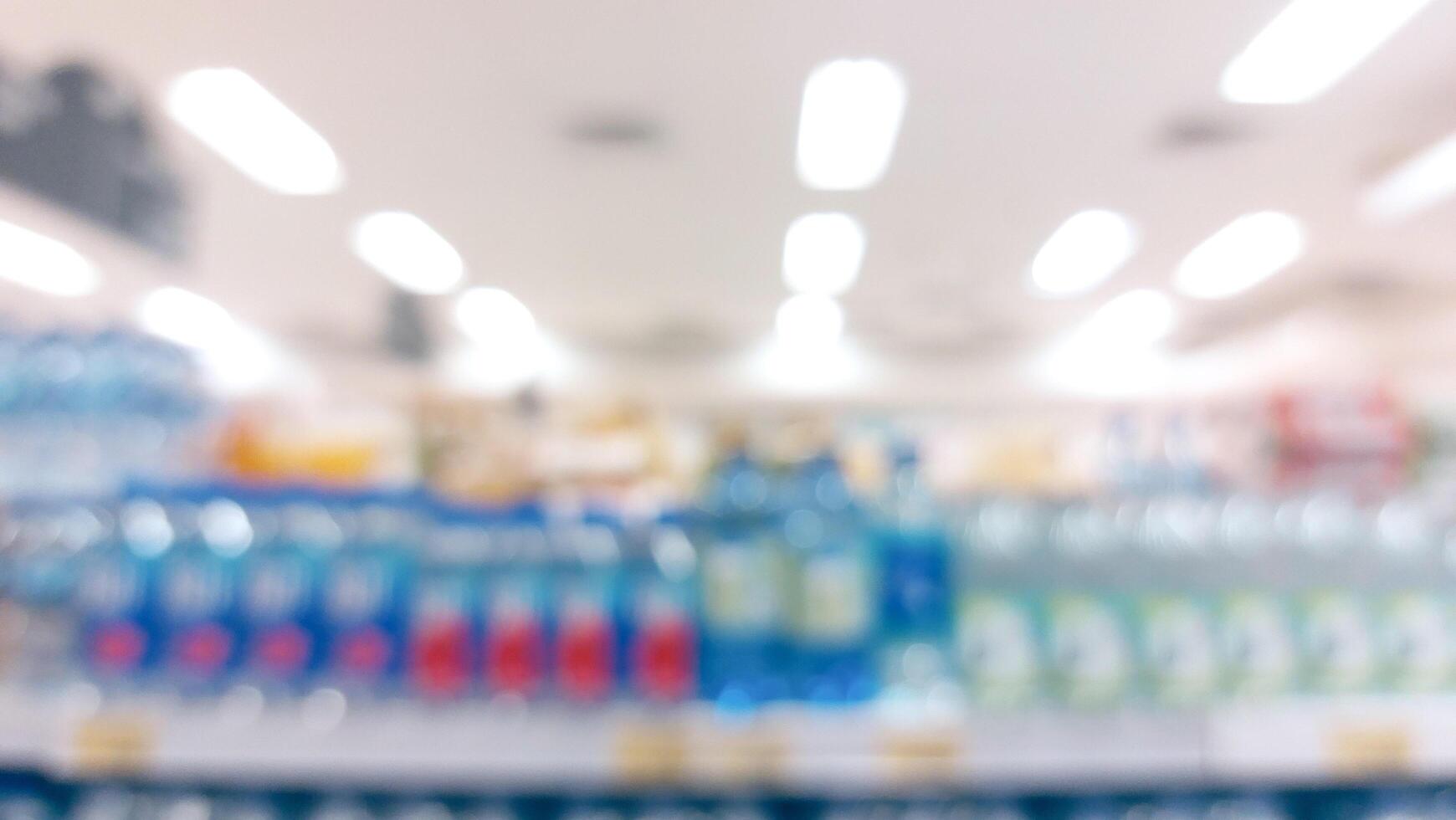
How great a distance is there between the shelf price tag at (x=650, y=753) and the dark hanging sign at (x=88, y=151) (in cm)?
129

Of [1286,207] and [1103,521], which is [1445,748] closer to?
[1103,521]

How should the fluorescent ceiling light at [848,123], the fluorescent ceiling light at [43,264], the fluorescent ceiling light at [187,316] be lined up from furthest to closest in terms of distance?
the fluorescent ceiling light at [187,316], the fluorescent ceiling light at [43,264], the fluorescent ceiling light at [848,123]

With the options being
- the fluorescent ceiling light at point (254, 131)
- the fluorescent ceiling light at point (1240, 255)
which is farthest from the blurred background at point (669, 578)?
the fluorescent ceiling light at point (1240, 255)

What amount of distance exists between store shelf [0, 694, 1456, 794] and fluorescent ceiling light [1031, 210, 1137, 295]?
4.80 meters

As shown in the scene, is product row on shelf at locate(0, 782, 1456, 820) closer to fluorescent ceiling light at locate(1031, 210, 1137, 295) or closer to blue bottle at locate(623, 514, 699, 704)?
blue bottle at locate(623, 514, 699, 704)

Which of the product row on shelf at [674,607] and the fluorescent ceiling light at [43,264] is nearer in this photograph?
the product row on shelf at [674,607]

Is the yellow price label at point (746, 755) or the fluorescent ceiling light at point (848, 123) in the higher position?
the fluorescent ceiling light at point (848, 123)

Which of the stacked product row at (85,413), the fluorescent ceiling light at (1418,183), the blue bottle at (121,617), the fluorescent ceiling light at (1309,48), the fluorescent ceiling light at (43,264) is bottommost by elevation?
the blue bottle at (121,617)

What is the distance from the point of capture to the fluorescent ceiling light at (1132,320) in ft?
24.7

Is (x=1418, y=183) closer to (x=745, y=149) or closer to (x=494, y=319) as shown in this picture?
(x=745, y=149)

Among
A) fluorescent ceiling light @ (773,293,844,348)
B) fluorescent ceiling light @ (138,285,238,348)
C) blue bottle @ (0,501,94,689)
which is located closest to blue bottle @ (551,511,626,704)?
blue bottle @ (0,501,94,689)

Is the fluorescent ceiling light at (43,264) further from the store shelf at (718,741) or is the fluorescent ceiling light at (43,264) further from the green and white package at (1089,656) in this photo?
the green and white package at (1089,656)

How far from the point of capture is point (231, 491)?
135 cm

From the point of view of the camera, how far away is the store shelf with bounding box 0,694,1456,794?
3.64 feet
